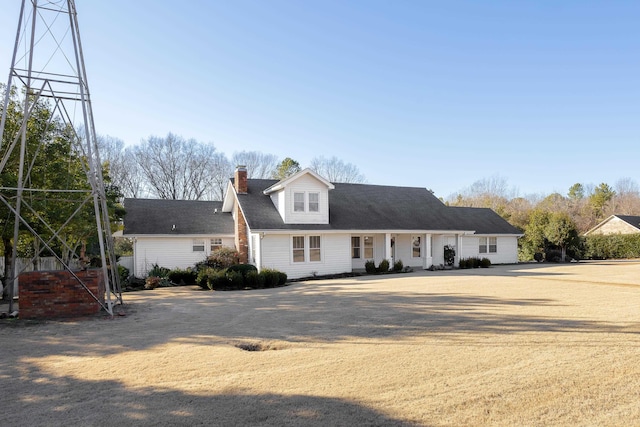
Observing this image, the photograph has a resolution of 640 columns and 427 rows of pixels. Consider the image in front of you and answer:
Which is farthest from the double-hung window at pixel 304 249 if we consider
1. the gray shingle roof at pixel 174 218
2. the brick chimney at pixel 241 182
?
the gray shingle roof at pixel 174 218

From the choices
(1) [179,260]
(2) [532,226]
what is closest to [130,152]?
(1) [179,260]

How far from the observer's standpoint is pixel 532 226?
34.2 metres

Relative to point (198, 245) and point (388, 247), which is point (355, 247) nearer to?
point (388, 247)

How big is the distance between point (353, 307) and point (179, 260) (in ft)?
49.5

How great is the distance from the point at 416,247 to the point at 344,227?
681 cm

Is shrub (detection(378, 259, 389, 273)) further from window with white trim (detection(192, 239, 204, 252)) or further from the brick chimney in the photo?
window with white trim (detection(192, 239, 204, 252))

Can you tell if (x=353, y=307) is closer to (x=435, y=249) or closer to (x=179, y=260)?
(x=179, y=260)

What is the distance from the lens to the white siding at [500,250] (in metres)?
30.2

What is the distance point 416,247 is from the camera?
2834 cm

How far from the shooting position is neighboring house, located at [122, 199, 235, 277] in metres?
23.3

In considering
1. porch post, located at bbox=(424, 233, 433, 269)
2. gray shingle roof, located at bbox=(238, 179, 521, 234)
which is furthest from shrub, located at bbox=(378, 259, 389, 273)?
porch post, located at bbox=(424, 233, 433, 269)

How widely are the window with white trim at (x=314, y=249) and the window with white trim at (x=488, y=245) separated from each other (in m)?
13.5

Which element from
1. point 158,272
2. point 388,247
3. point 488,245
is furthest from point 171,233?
point 488,245

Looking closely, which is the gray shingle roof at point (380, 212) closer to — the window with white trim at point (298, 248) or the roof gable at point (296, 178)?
the window with white trim at point (298, 248)
